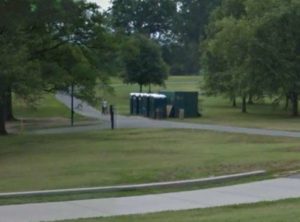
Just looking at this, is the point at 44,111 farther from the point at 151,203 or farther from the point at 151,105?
the point at 151,203

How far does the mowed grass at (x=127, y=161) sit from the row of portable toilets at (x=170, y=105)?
21650 mm

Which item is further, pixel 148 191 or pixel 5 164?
pixel 5 164

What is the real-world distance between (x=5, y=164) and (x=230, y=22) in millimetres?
37261

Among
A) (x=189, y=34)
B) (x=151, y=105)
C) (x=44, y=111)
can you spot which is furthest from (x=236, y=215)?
(x=189, y=34)

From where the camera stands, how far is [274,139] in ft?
92.6

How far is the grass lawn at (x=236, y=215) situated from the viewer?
9.00 m

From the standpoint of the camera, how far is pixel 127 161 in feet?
62.2

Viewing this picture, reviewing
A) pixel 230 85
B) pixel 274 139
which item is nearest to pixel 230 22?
pixel 230 85

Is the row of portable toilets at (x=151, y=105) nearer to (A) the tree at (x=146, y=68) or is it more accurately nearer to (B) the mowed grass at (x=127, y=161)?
(A) the tree at (x=146, y=68)

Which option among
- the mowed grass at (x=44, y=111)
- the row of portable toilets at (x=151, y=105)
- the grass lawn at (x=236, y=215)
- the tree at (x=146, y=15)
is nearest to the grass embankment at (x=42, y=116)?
the mowed grass at (x=44, y=111)

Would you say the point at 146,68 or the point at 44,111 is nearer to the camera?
the point at 44,111

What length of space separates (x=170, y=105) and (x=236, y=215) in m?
42.7

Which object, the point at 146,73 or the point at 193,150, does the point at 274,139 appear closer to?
the point at 193,150

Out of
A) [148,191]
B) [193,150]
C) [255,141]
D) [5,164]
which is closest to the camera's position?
[148,191]
